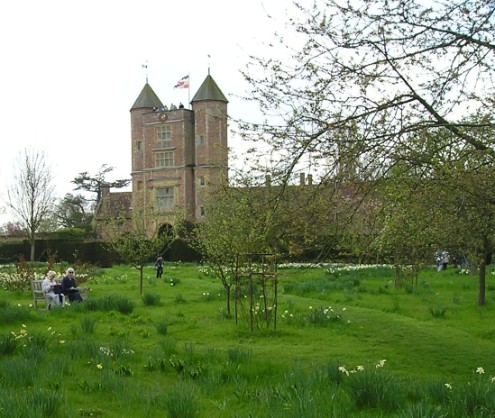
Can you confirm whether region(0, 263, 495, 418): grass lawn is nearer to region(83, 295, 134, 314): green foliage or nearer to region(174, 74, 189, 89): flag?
region(83, 295, 134, 314): green foliage

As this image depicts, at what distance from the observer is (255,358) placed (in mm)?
8891

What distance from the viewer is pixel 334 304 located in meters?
15.6

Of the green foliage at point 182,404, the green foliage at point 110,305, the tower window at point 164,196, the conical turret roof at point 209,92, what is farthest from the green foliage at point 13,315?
Answer: the tower window at point 164,196

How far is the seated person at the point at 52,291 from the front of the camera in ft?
51.6

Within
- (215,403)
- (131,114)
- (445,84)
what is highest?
(131,114)

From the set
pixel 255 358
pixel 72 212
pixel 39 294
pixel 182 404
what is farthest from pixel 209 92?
pixel 182 404

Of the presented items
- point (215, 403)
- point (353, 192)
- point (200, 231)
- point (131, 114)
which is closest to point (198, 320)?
point (200, 231)

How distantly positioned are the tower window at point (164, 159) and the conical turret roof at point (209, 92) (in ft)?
16.6

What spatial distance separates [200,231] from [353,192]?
9.72 metres

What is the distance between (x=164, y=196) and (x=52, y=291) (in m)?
43.4

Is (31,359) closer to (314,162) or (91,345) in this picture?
(91,345)

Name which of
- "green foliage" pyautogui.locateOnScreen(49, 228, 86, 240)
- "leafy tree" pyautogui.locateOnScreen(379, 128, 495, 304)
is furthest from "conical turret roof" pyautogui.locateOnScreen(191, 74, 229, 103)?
"leafy tree" pyautogui.locateOnScreen(379, 128, 495, 304)

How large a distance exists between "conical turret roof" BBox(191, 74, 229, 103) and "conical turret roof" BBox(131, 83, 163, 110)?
16.2ft

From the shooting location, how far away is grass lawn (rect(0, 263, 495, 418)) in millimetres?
6016
